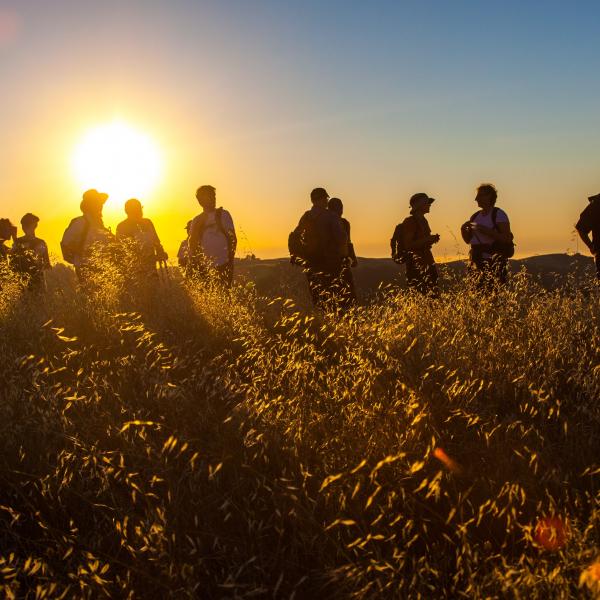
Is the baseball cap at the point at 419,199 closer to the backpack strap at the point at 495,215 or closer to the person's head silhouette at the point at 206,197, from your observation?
the backpack strap at the point at 495,215

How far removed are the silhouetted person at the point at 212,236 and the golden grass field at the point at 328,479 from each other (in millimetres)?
3612

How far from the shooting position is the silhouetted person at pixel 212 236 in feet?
25.7

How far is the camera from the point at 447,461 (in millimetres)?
2684

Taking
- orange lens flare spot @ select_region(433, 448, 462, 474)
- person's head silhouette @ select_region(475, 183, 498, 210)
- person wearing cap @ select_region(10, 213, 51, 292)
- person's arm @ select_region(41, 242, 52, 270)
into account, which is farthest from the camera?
person's arm @ select_region(41, 242, 52, 270)

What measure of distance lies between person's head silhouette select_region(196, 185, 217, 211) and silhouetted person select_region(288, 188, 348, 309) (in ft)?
3.76

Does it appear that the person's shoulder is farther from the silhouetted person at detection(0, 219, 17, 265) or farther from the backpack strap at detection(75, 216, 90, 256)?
the silhouetted person at detection(0, 219, 17, 265)

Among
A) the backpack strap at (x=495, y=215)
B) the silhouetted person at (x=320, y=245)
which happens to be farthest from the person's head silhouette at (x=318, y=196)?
the backpack strap at (x=495, y=215)

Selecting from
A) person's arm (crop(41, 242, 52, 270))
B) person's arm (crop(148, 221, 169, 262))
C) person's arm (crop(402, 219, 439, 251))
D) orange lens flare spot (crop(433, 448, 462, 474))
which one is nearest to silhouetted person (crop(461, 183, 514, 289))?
person's arm (crop(402, 219, 439, 251))

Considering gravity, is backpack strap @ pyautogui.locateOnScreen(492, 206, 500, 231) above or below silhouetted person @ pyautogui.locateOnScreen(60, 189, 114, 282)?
below

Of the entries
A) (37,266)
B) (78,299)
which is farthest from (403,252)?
(37,266)

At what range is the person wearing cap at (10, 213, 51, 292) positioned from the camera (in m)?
9.13

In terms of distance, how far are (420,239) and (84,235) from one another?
14.8ft

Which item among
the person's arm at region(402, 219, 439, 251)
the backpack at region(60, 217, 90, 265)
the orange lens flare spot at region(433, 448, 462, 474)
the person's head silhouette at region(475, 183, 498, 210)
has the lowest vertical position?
the orange lens flare spot at region(433, 448, 462, 474)

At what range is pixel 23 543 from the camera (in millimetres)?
2598
